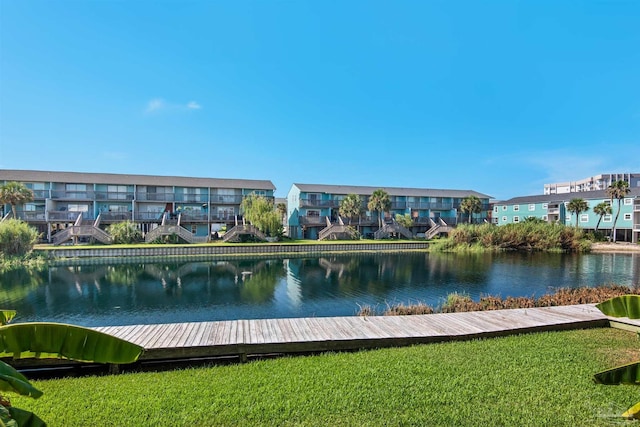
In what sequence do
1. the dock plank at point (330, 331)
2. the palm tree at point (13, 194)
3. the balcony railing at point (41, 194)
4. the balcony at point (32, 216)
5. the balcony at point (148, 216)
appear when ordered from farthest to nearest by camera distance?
the balcony at point (148, 216) < the balcony railing at point (41, 194) < the balcony at point (32, 216) < the palm tree at point (13, 194) < the dock plank at point (330, 331)

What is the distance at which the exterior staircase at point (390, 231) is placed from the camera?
53.8m

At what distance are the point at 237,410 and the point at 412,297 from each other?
50.3ft

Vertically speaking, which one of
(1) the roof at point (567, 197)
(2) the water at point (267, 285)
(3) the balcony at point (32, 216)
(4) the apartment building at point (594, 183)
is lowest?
(2) the water at point (267, 285)

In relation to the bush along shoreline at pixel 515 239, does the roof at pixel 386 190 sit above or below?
above

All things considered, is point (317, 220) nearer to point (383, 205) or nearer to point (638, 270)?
point (383, 205)

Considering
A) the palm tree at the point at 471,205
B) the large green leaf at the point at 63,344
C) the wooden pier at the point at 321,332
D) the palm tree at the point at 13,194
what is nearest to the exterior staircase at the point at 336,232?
the palm tree at the point at 471,205

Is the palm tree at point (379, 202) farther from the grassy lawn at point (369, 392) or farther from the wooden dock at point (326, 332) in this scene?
the grassy lawn at point (369, 392)

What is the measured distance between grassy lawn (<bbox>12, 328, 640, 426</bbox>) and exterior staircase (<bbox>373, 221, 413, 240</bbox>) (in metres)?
45.8

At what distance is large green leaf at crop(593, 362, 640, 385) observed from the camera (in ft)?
11.9

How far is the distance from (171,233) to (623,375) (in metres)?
45.5

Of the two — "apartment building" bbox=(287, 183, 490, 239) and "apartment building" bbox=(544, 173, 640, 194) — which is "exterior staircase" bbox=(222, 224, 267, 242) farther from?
"apartment building" bbox=(544, 173, 640, 194)

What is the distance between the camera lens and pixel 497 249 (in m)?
46.1

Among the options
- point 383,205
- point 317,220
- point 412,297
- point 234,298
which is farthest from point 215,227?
point 412,297

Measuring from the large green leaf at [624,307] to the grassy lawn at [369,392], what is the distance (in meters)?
2.06
